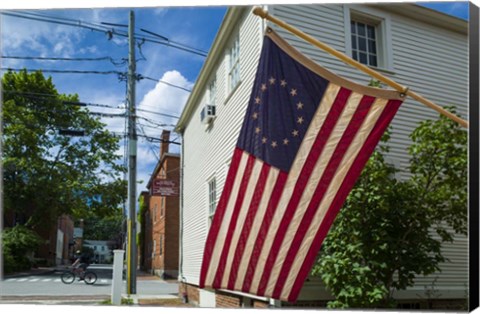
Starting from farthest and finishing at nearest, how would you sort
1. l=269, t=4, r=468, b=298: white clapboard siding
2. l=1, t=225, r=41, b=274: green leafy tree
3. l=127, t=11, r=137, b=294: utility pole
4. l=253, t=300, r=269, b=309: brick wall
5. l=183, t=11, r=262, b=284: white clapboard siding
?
l=183, t=11, r=262, b=284: white clapboard siding < l=127, t=11, r=137, b=294: utility pole < l=1, t=225, r=41, b=274: green leafy tree < l=269, t=4, r=468, b=298: white clapboard siding < l=253, t=300, r=269, b=309: brick wall

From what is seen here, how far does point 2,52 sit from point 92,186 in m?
2.41

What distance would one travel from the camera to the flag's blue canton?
4738 mm

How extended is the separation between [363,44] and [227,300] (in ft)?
15.4

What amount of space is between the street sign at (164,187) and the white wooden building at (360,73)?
82cm

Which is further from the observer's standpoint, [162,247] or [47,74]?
[162,247]

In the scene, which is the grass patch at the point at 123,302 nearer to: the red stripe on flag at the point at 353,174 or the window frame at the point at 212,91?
the red stripe on flag at the point at 353,174

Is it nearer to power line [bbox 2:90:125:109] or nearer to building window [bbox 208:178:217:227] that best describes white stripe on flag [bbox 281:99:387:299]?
power line [bbox 2:90:125:109]

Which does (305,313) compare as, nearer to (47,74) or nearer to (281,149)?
(281,149)

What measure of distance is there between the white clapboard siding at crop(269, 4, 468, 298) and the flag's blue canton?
2642 mm

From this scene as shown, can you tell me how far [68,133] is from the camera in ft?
26.4

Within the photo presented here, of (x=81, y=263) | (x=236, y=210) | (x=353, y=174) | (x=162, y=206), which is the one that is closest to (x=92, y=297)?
(x=81, y=263)

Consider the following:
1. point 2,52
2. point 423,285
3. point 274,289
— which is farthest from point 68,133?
point 423,285

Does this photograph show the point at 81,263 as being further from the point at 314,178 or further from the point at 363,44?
the point at 363,44

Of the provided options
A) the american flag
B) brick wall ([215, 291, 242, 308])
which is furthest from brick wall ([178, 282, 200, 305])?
the american flag
